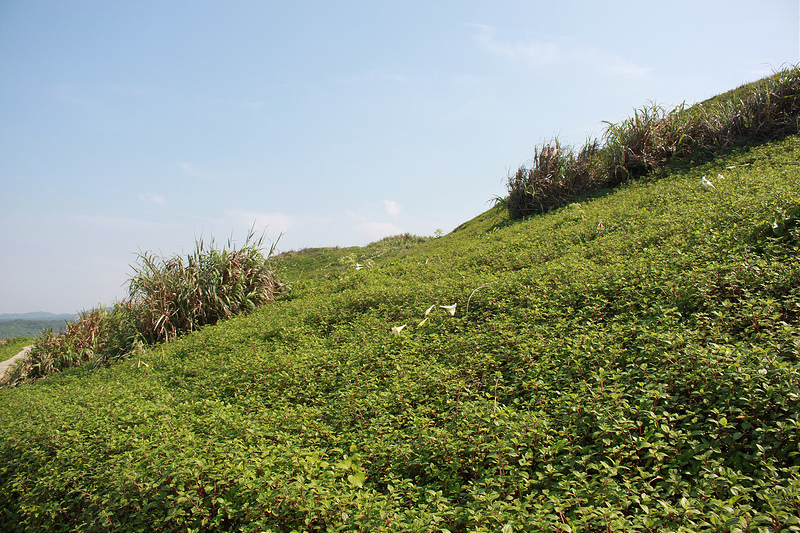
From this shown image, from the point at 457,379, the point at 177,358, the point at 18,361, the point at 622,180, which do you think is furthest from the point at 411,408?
the point at 18,361

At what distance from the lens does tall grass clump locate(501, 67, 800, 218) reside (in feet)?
29.7

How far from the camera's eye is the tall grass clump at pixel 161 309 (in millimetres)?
8961

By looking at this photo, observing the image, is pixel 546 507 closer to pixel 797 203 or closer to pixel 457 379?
pixel 457 379

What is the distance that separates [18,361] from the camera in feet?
34.6

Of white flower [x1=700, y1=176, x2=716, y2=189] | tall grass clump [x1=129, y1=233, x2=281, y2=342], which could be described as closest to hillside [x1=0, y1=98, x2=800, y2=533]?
white flower [x1=700, y1=176, x2=716, y2=189]

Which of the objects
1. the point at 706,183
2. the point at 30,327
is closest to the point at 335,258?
the point at 706,183

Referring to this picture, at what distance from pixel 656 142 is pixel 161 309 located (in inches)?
435

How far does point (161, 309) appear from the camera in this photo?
899 cm

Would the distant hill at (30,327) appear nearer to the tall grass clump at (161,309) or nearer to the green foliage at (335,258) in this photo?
the tall grass clump at (161,309)

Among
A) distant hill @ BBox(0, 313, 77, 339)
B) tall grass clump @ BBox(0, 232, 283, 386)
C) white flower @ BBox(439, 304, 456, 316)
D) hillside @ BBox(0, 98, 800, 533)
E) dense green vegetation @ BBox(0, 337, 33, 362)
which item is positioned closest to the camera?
hillside @ BBox(0, 98, 800, 533)

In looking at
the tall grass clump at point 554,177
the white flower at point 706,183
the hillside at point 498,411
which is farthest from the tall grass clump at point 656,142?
the hillside at point 498,411

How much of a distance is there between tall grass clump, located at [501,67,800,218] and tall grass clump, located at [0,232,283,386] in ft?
21.9

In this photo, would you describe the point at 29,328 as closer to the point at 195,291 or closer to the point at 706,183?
the point at 195,291

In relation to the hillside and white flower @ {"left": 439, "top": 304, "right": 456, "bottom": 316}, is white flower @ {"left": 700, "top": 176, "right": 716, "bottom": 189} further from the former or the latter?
white flower @ {"left": 439, "top": 304, "right": 456, "bottom": 316}
